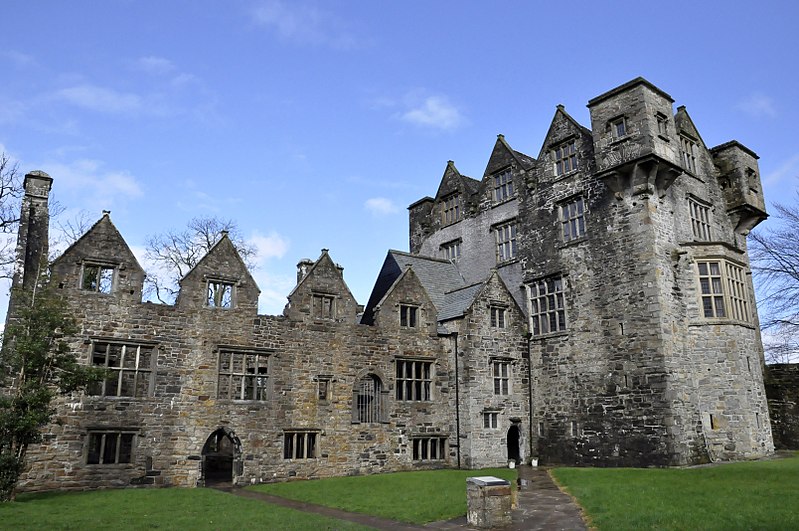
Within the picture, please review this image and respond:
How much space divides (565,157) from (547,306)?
26.4 feet

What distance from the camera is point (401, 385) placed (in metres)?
30.0

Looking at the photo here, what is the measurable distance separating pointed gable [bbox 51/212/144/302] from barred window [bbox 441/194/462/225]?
20.9 metres

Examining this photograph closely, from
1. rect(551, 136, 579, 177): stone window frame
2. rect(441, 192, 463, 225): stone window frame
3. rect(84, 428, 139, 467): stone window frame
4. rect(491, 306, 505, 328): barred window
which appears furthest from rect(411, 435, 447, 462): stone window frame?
rect(551, 136, 579, 177): stone window frame

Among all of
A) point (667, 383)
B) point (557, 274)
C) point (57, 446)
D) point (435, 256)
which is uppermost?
point (435, 256)

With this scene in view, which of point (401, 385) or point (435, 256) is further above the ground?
point (435, 256)

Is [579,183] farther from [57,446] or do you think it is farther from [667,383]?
[57,446]

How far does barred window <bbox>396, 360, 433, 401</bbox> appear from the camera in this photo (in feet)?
98.1

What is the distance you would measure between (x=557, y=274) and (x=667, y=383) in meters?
8.05

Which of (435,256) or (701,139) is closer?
(701,139)

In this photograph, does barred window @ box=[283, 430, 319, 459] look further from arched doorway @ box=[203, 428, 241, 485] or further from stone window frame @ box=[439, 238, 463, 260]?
stone window frame @ box=[439, 238, 463, 260]

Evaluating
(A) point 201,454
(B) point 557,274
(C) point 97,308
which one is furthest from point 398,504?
(B) point 557,274

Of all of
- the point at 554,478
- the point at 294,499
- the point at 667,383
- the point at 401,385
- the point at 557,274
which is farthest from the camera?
the point at 557,274

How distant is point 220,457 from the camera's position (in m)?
35.5

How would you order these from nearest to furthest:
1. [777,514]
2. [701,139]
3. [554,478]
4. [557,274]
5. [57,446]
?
[777,514] < [57,446] < [554,478] < [557,274] < [701,139]
